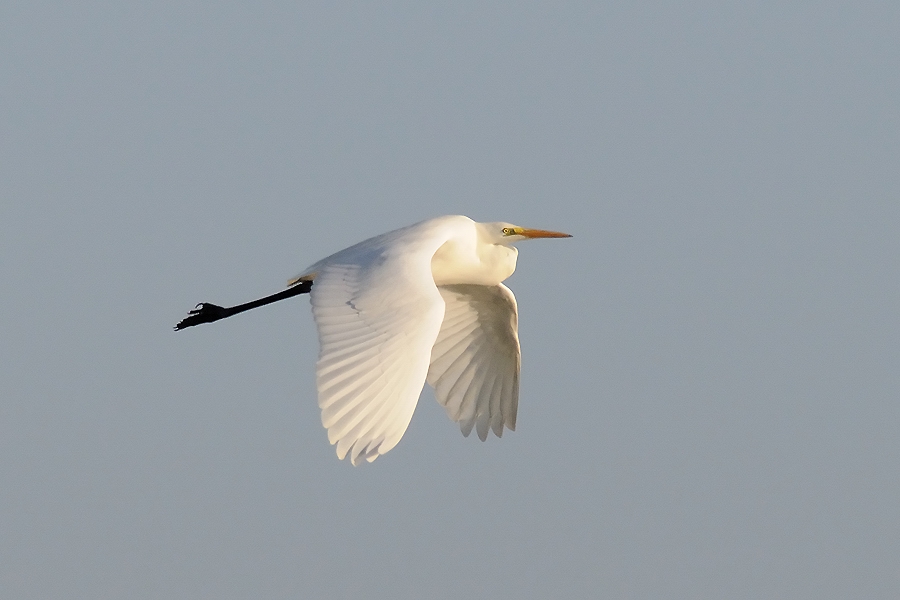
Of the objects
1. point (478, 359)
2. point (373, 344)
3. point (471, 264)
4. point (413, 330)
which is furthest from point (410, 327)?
point (478, 359)

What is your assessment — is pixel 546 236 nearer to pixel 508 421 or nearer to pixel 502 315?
pixel 502 315

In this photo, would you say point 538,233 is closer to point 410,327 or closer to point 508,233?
point 508,233

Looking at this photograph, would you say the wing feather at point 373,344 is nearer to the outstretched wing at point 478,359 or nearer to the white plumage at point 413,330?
the white plumage at point 413,330

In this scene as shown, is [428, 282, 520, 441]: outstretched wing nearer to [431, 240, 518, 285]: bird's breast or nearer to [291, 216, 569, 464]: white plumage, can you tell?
[291, 216, 569, 464]: white plumage

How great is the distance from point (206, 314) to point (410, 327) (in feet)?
15.6

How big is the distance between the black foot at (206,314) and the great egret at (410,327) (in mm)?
13

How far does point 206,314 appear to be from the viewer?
470 inches

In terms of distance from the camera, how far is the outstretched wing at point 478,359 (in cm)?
1130

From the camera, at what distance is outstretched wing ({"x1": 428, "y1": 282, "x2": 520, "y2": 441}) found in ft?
37.1

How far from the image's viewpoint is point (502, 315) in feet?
37.4

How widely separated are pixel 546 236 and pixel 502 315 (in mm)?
825

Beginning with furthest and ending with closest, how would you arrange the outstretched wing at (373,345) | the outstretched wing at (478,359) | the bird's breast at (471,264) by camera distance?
1. the outstretched wing at (478,359)
2. the bird's breast at (471,264)
3. the outstretched wing at (373,345)

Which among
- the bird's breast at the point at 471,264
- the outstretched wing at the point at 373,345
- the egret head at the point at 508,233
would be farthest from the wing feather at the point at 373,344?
the egret head at the point at 508,233

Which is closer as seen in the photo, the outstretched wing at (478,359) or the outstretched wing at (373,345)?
the outstretched wing at (373,345)
